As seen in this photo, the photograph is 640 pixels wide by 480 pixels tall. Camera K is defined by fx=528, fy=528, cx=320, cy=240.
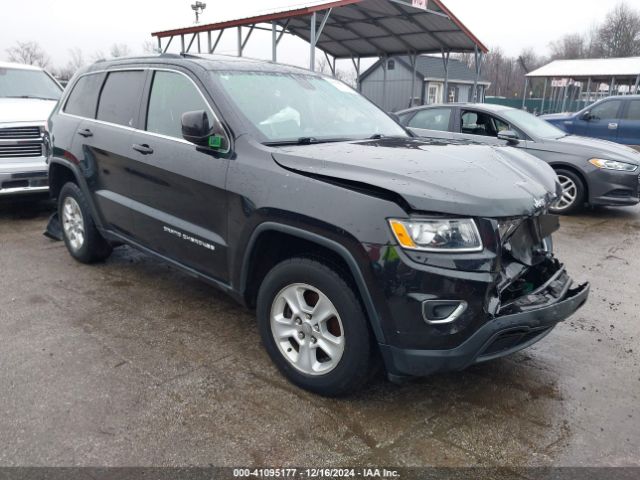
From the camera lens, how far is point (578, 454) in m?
2.51

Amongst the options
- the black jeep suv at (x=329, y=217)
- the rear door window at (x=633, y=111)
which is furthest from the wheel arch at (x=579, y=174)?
the rear door window at (x=633, y=111)

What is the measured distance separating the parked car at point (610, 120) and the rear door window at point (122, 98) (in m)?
11.3

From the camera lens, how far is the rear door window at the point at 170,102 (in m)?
3.55

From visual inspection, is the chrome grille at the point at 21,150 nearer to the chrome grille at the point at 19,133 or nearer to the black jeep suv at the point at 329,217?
the chrome grille at the point at 19,133

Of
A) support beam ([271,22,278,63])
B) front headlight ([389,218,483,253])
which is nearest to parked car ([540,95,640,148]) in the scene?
support beam ([271,22,278,63])

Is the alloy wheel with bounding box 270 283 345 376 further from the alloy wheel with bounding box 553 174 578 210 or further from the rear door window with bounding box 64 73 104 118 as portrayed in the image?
the alloy wheel with bounding box 553 174 578 210

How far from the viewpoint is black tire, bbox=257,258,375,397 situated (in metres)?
2.60

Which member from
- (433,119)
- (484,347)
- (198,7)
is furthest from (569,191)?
(198,7)

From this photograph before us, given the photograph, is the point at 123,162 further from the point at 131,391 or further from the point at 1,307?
the point at 131,391

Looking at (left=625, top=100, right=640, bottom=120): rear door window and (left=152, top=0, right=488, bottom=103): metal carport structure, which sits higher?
(left=152, top=0, right=488, bottom=103): metal carport structure

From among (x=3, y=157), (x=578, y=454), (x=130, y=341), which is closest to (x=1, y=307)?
(x=130, y=341)

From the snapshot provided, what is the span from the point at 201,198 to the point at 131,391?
4.01 feet

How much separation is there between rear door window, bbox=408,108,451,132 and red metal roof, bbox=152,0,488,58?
5031 mm

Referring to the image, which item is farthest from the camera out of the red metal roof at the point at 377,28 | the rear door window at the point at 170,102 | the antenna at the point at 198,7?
the antenna at the point at 198,7
